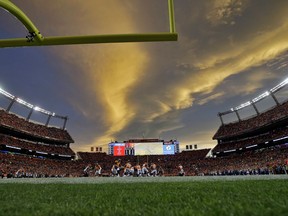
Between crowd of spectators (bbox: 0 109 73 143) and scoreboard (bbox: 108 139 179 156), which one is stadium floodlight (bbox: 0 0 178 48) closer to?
crowd of spectators (bbox: 0 109 73 143)

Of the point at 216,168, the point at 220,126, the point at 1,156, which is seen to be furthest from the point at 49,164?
the point at 220,126

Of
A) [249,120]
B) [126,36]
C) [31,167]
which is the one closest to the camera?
[126,36]

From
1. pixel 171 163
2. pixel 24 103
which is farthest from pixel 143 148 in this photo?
pixel 24 103

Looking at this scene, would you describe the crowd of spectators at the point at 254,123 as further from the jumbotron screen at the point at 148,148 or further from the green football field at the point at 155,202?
the green football field at the point at 155,202

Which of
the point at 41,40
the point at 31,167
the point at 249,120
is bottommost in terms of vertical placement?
the point at 41,40

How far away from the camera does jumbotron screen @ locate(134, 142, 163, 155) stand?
2197 inches

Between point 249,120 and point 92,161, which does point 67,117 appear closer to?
point 92,161

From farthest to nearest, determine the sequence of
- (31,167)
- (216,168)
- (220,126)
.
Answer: (220,126) → (216,168) → (31,167)

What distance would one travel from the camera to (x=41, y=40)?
A: 5.35 meters

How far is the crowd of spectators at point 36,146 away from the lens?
1863 inches

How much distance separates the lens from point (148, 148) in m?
56.2

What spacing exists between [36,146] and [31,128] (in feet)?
13.0

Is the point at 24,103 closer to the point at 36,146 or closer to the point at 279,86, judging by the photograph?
the point at 36,146

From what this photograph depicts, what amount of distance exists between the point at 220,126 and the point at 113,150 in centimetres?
2678
